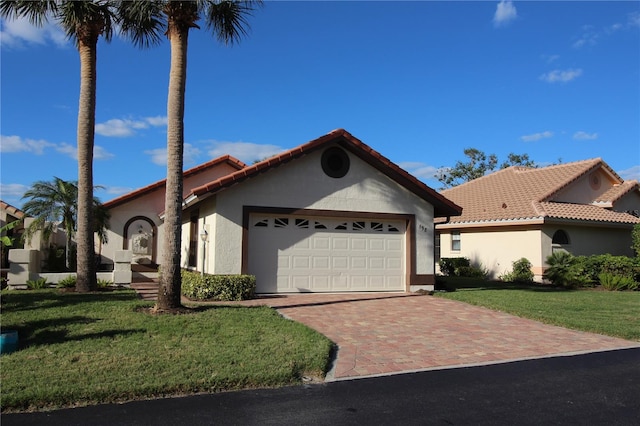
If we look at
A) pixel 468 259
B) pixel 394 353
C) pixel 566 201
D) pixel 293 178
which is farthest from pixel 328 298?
pixel 566 201

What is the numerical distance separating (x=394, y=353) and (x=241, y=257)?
6953 mm

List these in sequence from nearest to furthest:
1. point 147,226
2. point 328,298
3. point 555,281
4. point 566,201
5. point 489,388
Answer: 1. point 489,388
2. point 328,298
3. point 555,281
4. point 147,226
5. point 566,201

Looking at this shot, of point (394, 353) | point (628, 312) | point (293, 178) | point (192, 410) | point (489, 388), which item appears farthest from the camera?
point (293, 178)

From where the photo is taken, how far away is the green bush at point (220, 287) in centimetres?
1282

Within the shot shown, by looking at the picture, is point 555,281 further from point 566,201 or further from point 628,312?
point 628,312

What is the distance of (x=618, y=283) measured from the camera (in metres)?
17.9

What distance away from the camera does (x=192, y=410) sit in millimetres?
5297

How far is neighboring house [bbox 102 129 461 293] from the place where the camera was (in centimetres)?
1399

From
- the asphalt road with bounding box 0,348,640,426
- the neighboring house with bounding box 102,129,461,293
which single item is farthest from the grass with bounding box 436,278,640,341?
the asphalt road with bounding box 0,348,640,426

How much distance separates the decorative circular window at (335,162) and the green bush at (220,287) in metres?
4.14

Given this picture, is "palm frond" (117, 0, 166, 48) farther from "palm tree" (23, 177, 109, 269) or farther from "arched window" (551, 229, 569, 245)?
"arched window" (551, 229, 569, 245)

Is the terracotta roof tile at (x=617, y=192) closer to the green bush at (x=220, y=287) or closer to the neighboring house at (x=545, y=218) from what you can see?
the neighboring house at (x=545, y=218)

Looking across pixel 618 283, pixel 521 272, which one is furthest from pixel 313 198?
pixel 618 283

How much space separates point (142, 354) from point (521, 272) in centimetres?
1697
